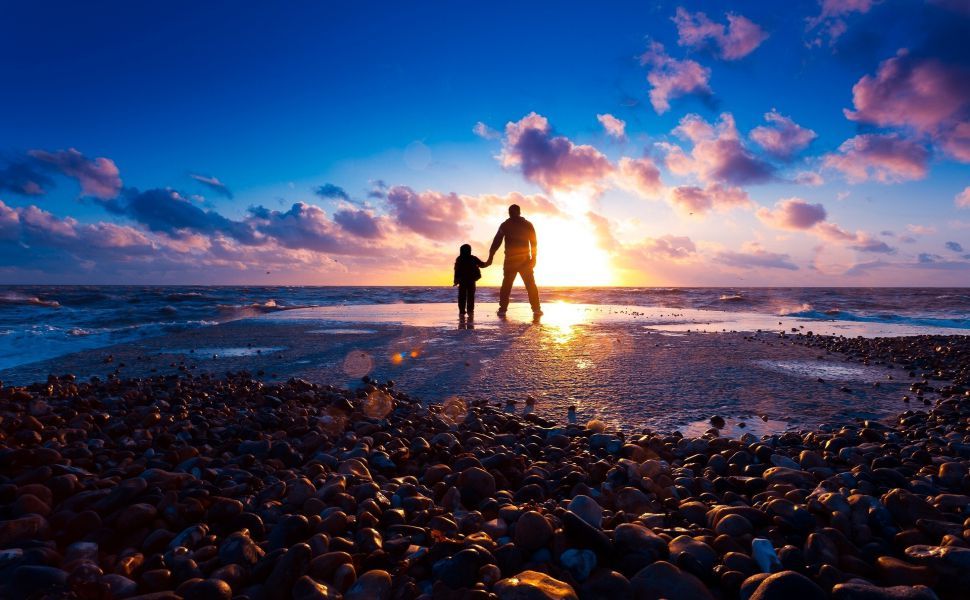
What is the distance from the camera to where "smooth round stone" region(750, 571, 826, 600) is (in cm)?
136

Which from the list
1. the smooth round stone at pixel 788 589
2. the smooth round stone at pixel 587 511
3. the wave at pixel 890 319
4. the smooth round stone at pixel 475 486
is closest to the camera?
the smooth round stone at pixel 788 589

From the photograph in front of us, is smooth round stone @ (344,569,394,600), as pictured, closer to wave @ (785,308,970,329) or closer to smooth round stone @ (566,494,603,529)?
smooth round stone @ (566,494,603,529)

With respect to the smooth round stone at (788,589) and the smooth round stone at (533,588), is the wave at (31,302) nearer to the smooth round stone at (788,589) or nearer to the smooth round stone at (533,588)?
the smooth round stone at (533,588)

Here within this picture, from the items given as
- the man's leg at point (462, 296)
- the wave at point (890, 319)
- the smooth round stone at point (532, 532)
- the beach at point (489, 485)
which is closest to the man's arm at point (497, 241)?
the man's leg at point (462, 296)

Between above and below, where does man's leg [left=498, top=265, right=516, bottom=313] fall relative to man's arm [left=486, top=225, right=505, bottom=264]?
below

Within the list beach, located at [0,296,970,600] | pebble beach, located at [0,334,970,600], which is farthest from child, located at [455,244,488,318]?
pebble beach, located at [0,334,970,600]

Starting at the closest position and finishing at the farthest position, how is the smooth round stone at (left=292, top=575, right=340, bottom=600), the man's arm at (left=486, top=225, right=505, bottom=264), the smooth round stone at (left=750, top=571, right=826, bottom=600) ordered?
the smooth round stone at (left=750, top=571, right=826, bottom=600)
the smooth round stone at (left=292, top=575, right=340, bottom=600)
the man's arm at (left=486, top=225, right=505, bottom=264)

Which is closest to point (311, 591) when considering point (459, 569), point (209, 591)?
point (209, 591)

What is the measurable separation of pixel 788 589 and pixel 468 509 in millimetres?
1331

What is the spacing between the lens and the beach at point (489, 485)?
157cm

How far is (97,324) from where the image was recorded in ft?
47.9

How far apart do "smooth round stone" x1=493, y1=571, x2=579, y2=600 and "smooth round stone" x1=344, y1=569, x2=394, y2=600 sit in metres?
0.36

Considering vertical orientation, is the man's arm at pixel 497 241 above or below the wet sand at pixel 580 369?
above

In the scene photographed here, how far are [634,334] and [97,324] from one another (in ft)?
51.4
